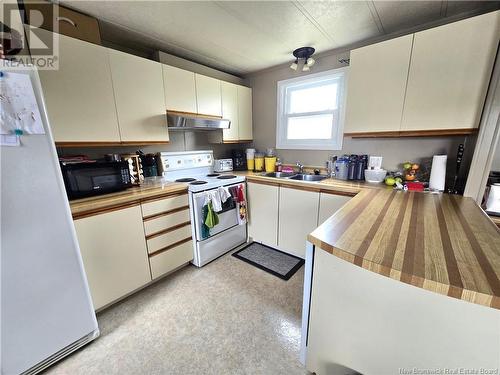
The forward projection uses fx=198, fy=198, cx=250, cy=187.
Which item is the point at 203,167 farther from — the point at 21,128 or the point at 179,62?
the point at 21,128

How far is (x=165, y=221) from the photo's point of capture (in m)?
1.86

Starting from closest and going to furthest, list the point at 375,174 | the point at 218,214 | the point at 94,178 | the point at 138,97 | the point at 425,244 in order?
the point at 425,244 < the point at 94,178 < the point at 138,97 < the point at 375,174 < the point at 218,214

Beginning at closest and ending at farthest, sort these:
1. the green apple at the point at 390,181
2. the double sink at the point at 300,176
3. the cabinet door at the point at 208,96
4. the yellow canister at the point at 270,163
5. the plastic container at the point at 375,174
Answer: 1. the green apple at the point at 390,181
2. the plastic container at the point at 375,174
3. the cabinet door at the point at 208,96
4. the double sink at the point at 300,176
5. the yellow canister at the point at 270,163

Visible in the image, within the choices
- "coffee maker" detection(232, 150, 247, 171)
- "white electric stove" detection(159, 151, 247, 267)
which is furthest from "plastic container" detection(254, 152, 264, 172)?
"white electric stove" detection(159, 151, 247, 267)

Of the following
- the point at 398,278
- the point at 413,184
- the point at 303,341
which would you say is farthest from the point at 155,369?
the point at 413,184

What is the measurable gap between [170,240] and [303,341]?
138 cm

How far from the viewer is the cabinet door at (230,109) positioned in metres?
2.62

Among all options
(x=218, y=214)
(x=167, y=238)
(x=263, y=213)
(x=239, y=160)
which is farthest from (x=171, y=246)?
(x=239, y=160)

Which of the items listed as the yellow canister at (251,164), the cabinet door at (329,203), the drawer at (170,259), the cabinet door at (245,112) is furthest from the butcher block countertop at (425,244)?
the cabinet door at (245,112)

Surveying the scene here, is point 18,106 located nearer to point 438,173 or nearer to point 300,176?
point 300,176

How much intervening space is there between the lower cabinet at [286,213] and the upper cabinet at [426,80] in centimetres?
78

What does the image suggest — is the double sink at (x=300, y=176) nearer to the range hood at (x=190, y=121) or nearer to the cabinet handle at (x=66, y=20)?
the range hood at (x=190, y=121)

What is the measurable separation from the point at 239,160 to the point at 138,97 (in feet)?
4.98

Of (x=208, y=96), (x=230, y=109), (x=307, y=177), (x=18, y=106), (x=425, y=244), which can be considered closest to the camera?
(x=425, y=244)
